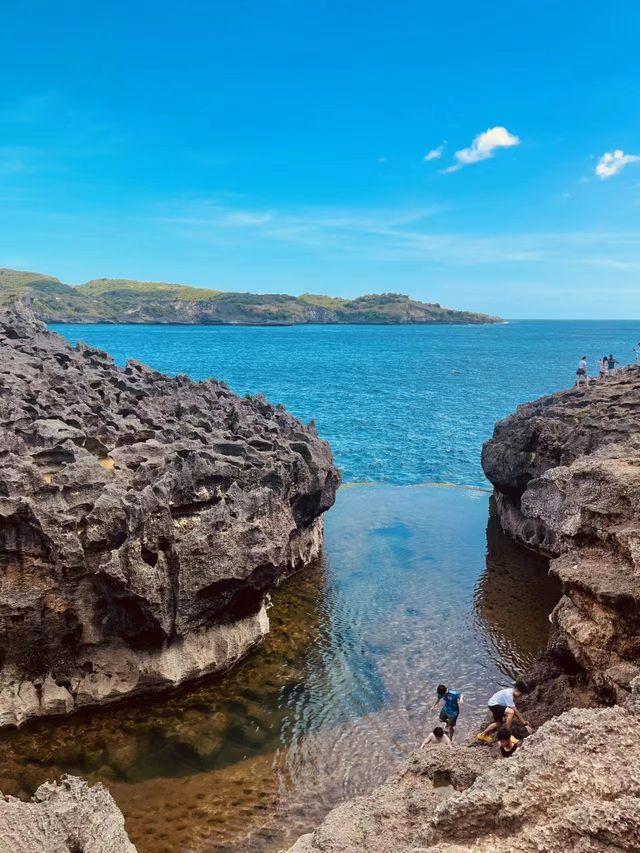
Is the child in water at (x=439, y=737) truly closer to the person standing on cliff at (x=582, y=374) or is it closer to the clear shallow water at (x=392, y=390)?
the clear shallow water at (x=392, y=390)

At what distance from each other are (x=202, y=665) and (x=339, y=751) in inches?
198

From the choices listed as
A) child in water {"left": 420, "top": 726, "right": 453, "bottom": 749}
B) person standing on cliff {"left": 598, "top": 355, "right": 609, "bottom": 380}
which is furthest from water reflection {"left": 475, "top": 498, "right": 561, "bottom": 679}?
person standing on cliff {"left": 598, "top": 355, "right": 609, "bottom": 380}

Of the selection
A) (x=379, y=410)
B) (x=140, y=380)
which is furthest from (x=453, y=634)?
(x=379, y=410)

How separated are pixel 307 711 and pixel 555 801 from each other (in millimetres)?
13359

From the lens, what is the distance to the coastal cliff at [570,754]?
7379 millimetres

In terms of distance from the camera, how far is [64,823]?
9.44 m

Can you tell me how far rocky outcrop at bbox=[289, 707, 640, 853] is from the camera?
23.0 feet

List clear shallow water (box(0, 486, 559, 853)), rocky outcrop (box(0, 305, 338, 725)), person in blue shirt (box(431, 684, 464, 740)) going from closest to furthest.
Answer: clear shallow water (box(0, 486, 559, 853)) < person in blue shirt (box(431, 684, 464, 740)) < rocky outcrop (box(0, 305, 338, 725))

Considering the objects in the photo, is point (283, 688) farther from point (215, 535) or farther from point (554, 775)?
point (554, 775)

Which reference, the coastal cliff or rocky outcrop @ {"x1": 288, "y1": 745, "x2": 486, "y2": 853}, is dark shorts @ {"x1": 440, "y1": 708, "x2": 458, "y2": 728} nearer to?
the coastal cliff

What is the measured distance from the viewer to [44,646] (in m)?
18.5

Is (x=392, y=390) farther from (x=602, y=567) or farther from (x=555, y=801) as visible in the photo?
(x=555, y=801)

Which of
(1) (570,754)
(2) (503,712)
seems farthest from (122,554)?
(1) (570,754)

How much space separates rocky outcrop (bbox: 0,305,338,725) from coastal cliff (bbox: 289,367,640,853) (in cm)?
935
